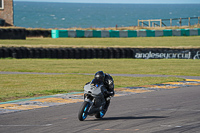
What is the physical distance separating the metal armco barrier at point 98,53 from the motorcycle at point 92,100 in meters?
20.0

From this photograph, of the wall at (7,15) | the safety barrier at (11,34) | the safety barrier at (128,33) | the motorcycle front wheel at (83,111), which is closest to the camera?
the motorcycle front wheel at (83,111)

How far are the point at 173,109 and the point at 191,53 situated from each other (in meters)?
18.9

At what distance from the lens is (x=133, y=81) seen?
17.4 meters

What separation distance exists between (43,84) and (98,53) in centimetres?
1279

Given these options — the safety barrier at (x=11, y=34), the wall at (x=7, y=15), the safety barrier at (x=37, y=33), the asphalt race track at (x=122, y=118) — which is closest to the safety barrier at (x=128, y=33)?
the safety barrier at (x=37, y=33)

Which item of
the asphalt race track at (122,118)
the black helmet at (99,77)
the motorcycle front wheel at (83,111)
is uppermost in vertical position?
the black helmet at (99,77)

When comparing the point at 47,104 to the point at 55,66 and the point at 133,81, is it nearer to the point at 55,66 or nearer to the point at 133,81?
the point at 133,81

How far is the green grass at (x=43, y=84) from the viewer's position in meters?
13.4

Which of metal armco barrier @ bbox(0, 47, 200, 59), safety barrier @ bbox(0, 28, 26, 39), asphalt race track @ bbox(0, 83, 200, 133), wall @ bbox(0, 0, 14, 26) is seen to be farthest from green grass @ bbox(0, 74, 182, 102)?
wall @ bbox(0, 0, 14, 26)

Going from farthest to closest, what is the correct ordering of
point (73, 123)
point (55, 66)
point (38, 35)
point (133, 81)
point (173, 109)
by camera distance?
point (38, 35), point (55, 66), point (133, 81), point (173, 109), point (73, 123)

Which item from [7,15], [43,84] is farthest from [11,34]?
[43,84]

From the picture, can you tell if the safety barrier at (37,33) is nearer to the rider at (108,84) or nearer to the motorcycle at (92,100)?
the rider at (108,84)

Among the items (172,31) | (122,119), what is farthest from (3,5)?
(122,119)

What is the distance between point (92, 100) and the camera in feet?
27.8
